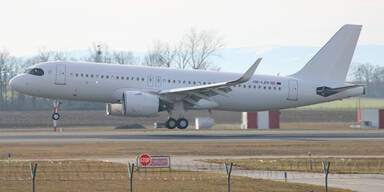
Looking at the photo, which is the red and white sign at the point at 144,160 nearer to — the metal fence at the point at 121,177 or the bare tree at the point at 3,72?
the metal fence at the point at 121,177

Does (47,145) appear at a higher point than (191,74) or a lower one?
lower

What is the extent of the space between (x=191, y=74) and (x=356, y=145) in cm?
1671

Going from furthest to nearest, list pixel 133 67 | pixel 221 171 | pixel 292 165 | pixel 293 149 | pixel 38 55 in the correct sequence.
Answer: pixel 38 55
pixel 133 67
pixel 293 149
pixel 292 165
pixel 221 171

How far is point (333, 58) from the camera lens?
59.4m

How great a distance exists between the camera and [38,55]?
12319 cm

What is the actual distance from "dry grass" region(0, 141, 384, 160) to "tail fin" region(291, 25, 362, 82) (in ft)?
44.1

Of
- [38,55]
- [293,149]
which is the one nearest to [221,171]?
[293,149]

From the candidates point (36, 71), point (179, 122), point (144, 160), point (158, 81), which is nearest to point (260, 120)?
point (179, 122)

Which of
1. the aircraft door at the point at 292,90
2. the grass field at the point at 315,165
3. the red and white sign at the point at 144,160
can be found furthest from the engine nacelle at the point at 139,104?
the red and white sign at the point at 144,160

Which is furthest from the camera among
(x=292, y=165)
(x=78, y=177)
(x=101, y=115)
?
(x=101, y=115)

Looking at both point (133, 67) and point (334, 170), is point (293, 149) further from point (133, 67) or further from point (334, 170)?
point (133, 67)

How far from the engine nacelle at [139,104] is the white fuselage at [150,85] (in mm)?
1352

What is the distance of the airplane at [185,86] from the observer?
2037 inches

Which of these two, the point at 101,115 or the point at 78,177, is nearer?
the point at 78,177
